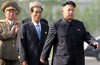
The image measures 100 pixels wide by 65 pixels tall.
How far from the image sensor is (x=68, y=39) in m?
7.22

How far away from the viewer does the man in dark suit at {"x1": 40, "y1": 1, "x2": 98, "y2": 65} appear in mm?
7230

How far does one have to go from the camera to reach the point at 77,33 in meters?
7.28

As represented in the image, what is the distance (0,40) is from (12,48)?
27 cm

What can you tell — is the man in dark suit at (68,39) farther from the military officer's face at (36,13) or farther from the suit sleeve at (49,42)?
the military officer's face at (36,13)

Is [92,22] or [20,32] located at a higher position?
[20,32]

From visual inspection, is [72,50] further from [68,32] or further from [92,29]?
[92,29]

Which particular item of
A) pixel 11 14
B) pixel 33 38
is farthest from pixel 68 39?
pixel 11 14

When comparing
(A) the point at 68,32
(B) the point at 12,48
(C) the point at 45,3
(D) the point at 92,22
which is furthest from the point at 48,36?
(D) the point at 92,22

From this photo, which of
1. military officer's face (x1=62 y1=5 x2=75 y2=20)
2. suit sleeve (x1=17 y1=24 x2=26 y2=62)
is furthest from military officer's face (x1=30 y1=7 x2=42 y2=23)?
military officer's face (x1=62 y1=5 x2=75 y2=20)

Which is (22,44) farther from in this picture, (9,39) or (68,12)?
(68,12)

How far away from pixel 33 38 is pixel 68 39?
85 centimetres

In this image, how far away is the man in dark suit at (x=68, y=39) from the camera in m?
7.23

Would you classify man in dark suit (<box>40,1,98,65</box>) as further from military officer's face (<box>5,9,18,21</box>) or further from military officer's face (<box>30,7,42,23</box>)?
military officer's face (<box>5,9,18,21</box>)

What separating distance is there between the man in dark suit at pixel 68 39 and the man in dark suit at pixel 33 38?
17.4 inches
